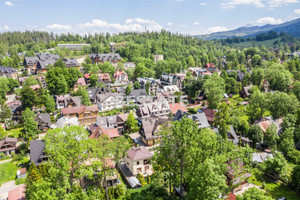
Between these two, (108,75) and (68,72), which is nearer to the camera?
(68,72)

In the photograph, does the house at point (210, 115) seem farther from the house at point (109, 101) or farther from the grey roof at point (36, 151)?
the grey roof at point (36, 151)

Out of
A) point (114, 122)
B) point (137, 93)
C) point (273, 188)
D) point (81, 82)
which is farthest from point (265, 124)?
point (81, 82)

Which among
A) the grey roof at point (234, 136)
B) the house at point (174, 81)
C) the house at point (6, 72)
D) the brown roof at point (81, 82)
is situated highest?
the house at point (6, 72)

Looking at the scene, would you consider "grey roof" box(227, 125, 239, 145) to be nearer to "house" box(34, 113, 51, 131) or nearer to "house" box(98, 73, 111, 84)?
"house" box(34, 113, 51, 131)

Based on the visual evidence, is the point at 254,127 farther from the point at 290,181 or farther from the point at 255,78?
the point at 255,78

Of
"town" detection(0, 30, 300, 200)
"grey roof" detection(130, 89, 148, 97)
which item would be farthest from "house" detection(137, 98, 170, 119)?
"grey roof" detection(130, 89, 148, 97)

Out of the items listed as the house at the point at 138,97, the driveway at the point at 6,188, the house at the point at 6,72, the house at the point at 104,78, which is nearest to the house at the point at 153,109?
the house at the point at 138,97

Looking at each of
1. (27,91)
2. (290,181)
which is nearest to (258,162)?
(290,181)
